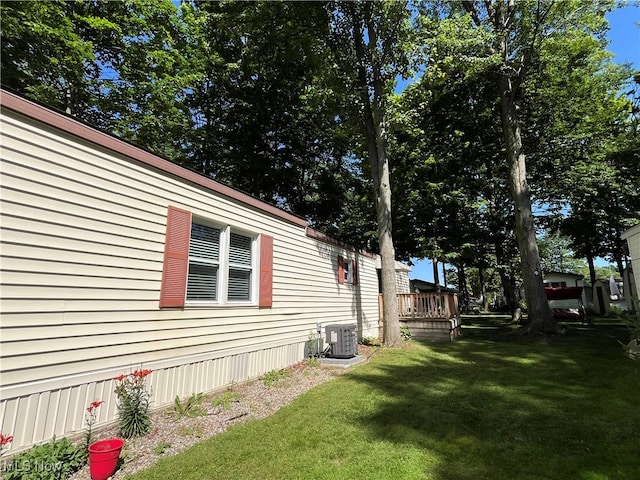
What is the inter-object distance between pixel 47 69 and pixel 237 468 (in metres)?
15.0

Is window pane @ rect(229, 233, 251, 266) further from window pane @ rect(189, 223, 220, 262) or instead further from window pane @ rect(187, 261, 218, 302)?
window pane @ rect(187, 261, 218, 302)

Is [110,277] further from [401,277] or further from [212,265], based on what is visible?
[401,277]

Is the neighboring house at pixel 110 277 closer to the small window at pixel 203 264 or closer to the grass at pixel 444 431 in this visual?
the small window at pixel 203 264

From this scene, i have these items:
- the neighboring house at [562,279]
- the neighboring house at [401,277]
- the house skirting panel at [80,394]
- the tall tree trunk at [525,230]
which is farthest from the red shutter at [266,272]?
the neighboring house at [562,279]

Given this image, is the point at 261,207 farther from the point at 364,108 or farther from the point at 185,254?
the point at 364,108

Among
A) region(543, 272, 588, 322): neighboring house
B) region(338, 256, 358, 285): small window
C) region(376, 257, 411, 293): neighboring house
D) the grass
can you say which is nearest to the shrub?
the grass

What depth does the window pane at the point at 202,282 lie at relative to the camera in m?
5.06

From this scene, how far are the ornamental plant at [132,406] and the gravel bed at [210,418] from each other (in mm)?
103

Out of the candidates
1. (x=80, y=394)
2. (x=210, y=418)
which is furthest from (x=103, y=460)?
(x=210, y=418)

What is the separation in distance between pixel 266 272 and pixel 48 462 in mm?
4039

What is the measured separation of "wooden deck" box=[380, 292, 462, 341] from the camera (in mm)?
11281

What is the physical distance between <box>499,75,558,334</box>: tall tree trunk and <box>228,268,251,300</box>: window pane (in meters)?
9.11

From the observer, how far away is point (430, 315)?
38.1 feet

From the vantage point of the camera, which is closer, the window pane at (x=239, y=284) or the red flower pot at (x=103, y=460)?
the red flower pot at (x=103, y=460)
